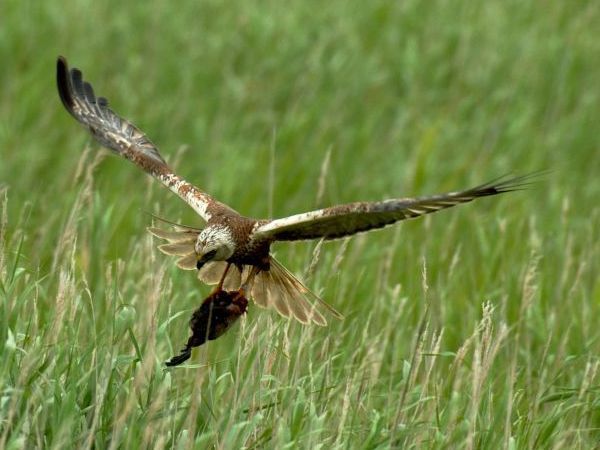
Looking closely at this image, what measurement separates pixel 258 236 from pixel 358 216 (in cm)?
52

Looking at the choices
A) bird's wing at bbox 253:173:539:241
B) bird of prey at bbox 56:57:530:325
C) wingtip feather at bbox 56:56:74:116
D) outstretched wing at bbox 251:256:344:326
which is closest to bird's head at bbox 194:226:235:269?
bird of prey at bbox 56:57:530:325

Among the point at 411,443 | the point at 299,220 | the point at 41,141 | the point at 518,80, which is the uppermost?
the point at 518,80

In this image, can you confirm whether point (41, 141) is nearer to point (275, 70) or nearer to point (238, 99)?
point (238, 99)

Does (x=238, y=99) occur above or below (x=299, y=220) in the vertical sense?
above

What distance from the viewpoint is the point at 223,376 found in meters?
4.63

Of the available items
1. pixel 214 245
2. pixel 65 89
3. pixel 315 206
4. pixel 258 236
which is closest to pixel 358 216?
pixel 258 236

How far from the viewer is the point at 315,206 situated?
6.44m

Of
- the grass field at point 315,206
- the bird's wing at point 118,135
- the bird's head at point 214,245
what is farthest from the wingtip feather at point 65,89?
the bird's head at point 214,245

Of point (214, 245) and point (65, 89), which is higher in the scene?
point (65, 89)

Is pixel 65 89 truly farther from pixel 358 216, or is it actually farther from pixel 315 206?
pixel 358 216

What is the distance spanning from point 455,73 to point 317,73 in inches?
44.0

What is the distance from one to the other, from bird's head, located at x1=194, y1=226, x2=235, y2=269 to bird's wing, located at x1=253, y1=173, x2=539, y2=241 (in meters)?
0.10

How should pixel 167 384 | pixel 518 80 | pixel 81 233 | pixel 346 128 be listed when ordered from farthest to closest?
pixel 518 80, pixel 346 128, pixel 81 233, pixel 167 384

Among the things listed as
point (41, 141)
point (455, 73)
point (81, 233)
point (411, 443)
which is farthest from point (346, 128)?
point (411, 443)
